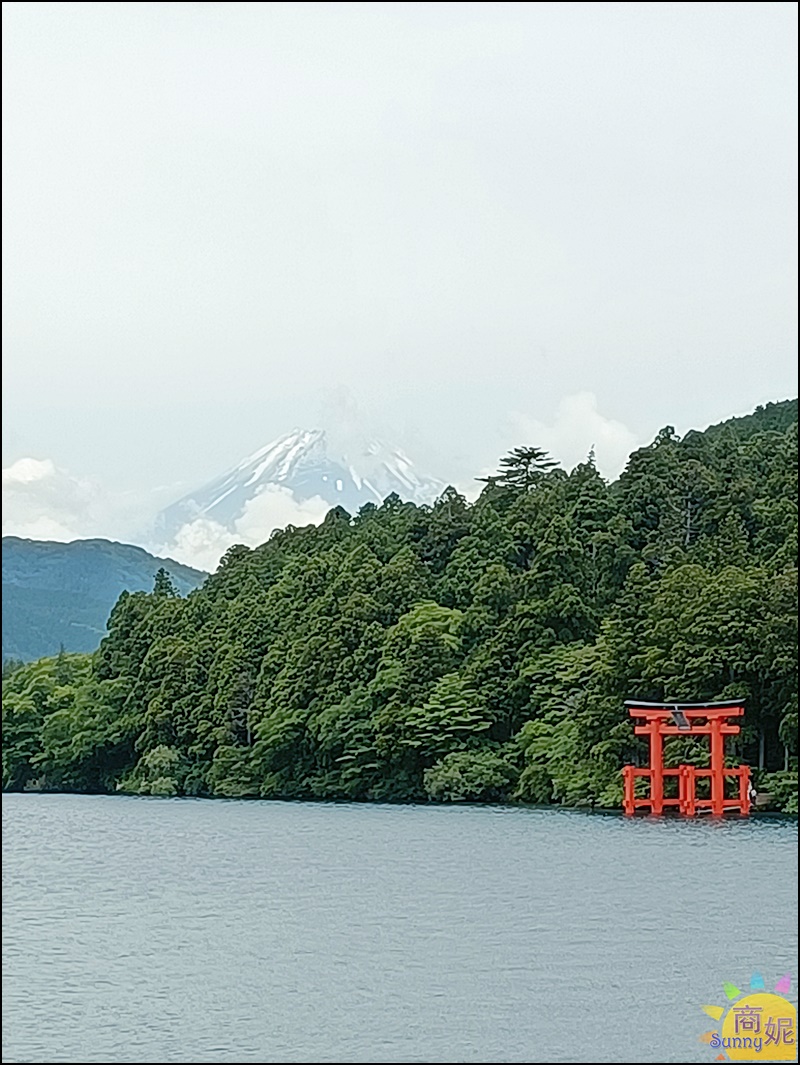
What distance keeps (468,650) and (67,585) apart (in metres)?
101

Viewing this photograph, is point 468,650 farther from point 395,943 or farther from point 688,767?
point 395,943

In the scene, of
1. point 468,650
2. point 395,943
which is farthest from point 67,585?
point 395,943

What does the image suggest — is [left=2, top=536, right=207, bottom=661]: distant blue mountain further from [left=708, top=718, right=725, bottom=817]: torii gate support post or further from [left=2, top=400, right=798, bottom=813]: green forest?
[left=708, top=718, right=725, bottom=817]: torii gate support post

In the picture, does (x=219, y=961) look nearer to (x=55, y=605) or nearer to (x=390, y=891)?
(x=390, y=891)

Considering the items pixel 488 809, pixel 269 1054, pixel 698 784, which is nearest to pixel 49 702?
pixel 488 809

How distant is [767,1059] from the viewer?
11.8 metres

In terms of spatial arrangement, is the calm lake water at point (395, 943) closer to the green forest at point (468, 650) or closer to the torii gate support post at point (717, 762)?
the torii gate support post at point (717, 762)

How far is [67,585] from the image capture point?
143m

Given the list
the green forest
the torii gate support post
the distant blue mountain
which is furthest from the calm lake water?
the distant blue mountain

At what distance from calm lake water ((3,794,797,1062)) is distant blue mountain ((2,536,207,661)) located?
100414mm

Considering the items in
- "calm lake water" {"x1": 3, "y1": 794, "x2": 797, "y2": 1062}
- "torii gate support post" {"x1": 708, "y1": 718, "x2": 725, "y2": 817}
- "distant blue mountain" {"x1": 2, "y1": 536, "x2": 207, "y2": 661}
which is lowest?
"calm lake water" {"x1": 3, "y1": 794, "x2": 797, "y2": 1062}

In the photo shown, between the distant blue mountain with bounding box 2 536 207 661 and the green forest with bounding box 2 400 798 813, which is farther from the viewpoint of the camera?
the distant blue mountain with bounding box 2 536 207 661

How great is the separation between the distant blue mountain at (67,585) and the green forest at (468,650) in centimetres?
7252

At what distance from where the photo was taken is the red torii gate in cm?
3356
